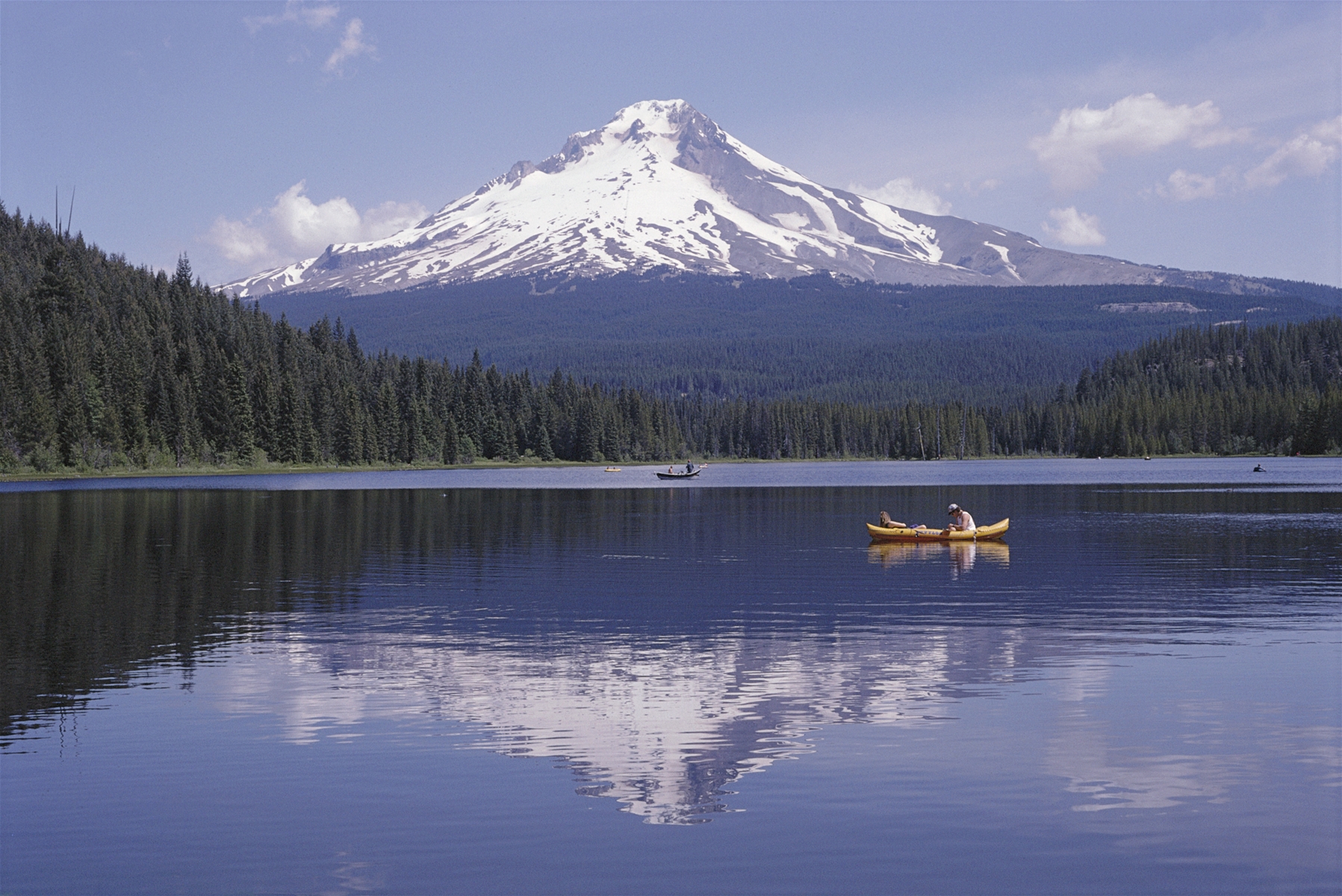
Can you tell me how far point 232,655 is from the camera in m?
30.6

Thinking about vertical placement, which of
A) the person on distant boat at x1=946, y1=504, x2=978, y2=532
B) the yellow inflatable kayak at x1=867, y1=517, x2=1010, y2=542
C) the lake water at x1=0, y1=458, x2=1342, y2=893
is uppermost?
the person on distant boat at x1=946, y1=504, x2=978, y2=532

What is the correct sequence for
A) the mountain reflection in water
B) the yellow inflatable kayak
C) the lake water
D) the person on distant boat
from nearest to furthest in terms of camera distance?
the lake water, the mountain reflection in water, the yellow inflatable kayak, the person on distant boat

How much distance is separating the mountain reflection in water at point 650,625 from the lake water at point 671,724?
151 millimetres

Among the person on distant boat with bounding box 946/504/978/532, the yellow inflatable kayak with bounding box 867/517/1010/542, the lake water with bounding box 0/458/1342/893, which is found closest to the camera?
the lake water with bounding box 0/458/1342/893

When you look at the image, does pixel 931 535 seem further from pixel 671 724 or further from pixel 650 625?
pixel 671 724

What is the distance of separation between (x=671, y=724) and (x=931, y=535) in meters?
42.2

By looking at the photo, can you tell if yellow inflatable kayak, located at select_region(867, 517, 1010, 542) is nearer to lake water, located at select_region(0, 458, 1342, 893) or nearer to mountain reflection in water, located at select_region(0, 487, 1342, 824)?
mountain reflection in water, located at select_region(0, 487, 1342, 824)

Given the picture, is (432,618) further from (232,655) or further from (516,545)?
(516,545)

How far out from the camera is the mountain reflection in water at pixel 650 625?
2211 cm

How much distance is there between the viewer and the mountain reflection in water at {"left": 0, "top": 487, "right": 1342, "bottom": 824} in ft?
72.5

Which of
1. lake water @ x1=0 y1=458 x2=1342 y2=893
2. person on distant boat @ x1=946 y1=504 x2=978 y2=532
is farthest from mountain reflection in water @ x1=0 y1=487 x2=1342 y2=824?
person on distant boat @ x1=946 y1=504 x2=978 y2=532

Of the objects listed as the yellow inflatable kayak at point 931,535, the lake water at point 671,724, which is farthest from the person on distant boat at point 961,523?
the lake water at point 671,724

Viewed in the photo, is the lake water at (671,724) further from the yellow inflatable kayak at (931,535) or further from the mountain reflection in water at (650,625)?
the yellow inflatable kayak at (931,535)

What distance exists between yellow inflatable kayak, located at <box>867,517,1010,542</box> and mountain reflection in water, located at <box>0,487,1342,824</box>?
0.68 meters
